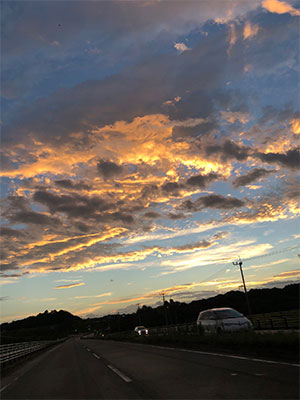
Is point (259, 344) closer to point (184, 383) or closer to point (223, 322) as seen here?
point (184, 383)

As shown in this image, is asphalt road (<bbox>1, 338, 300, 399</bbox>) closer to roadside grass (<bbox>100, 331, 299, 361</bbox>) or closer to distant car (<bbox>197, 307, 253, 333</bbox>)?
roadside grass (<bbox>100, 331, 299, 361</bbox>)

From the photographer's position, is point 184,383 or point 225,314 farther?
point 225,314

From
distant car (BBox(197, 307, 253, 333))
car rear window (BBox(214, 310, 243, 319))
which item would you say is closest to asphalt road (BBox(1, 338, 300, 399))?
distant car (BBox(197, 307, 253, 333))

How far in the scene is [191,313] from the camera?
12712 centimetres

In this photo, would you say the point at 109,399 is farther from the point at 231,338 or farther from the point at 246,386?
the point at 231,338

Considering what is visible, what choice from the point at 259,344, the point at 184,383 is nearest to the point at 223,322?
the point at 259,344

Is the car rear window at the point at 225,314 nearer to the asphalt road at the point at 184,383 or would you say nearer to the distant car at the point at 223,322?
the distant car at the point at 223,322

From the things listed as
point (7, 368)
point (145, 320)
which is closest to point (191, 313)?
point (145, 320)

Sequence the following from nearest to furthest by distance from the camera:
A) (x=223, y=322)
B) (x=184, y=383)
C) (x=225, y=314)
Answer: (x=184, y=383)
(x=223, y=322)
(x=225, y=314)

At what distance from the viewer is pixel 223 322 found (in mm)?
19234

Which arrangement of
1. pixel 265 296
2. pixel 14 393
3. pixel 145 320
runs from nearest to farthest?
pixel 14 393 → pixel 265 296 → pixel 145 320

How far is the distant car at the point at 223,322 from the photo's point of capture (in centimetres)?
1880

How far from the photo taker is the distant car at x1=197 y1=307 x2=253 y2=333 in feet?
→ 61.7

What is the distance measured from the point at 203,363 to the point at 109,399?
17.2 feet
